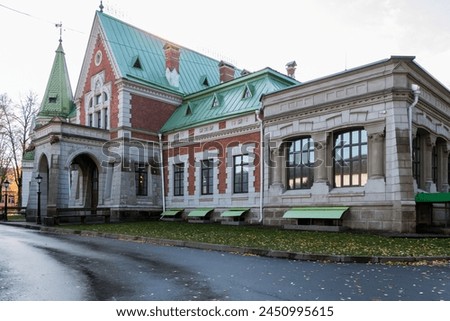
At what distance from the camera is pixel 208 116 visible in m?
26.5

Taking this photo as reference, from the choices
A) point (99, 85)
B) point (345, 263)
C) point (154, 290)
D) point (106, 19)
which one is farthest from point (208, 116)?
point (154, 290)

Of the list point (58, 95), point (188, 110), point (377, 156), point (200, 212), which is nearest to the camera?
point (377, 156)

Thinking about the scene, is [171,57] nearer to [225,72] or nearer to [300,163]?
[225,72]

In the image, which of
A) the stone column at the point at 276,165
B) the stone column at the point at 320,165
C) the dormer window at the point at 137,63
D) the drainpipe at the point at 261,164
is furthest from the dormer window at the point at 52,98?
the stone column at the point at 320,165

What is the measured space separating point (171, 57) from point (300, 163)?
16007 millimetres

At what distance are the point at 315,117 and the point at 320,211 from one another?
15.0ft

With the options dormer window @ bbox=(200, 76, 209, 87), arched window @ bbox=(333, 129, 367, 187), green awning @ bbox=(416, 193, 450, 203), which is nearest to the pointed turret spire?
dormer window @ bbox=(200, 76, 209, 87)

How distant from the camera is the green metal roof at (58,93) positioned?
138 feet

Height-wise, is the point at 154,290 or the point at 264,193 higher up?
the point at 264,193

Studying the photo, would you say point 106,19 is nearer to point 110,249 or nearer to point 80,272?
point 110,249

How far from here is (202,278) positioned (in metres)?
7.94

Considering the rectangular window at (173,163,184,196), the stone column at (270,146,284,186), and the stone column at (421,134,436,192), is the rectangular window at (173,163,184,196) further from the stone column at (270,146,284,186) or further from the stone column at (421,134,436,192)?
the stone column at (421,134,436,192)

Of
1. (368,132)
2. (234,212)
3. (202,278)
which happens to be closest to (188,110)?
(234,212)
